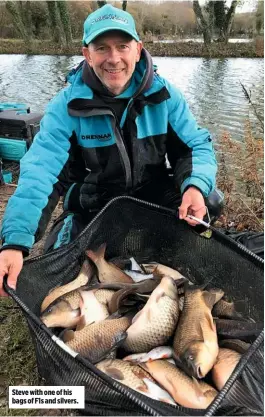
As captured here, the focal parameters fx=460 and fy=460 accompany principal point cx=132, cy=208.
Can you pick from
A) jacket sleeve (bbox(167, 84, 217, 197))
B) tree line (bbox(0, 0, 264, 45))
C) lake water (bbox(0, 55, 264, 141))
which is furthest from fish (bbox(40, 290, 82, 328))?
tree line (bbox(0, 0, 264, 45))

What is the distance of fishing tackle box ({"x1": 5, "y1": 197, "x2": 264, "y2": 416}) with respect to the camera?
1.38 m

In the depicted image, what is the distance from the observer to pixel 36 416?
171 centimetres

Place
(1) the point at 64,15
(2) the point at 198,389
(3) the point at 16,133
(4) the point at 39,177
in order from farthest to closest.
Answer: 1. (1) the point at 64,15
2. (3) the point at 16,133
3. (4) the point at 39,177
4. (2) the point at 198,389

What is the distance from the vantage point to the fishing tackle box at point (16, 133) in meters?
4.01

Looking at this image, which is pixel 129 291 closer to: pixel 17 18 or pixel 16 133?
pixel 16 133

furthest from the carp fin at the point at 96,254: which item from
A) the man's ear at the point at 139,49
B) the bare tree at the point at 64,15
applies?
the bare tree at the point at 64,15

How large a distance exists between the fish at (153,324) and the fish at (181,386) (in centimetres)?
14

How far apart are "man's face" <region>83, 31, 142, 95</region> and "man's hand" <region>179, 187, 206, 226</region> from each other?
0.65 m

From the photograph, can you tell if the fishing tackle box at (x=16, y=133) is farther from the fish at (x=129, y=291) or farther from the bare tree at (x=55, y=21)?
→ the bare tree at (x=55, y=21)

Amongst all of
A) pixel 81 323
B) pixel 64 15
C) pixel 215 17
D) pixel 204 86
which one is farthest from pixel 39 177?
pixel 64 15

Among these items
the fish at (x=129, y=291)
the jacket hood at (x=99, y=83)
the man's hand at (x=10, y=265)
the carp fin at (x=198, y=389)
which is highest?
the jacket hood at (x=99, y=83)

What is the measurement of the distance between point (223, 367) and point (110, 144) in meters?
1.29

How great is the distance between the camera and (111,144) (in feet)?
7.95

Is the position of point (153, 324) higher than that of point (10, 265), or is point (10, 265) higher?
point (10, 265)
